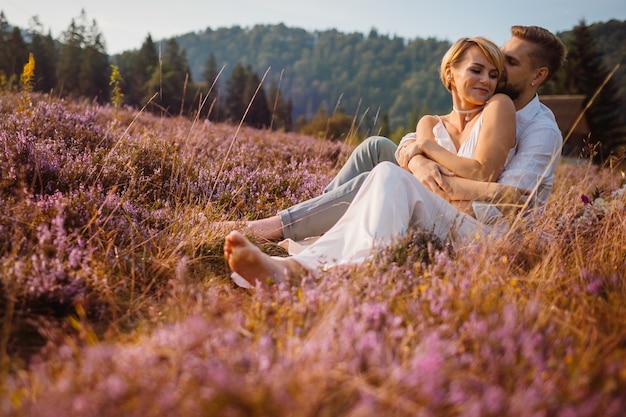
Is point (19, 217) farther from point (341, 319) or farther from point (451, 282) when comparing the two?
point (451, 282)

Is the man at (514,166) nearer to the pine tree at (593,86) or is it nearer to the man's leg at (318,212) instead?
the man's leg at (318,212)

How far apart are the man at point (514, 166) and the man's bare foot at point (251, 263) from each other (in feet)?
3.05

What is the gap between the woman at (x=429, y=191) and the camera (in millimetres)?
2789

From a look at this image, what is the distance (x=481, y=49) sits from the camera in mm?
3660

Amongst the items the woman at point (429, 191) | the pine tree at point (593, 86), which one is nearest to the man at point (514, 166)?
the woman at point (429, 191)

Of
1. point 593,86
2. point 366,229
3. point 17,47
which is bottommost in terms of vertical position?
point 366,229

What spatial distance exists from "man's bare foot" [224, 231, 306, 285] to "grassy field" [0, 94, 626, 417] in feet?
0.43

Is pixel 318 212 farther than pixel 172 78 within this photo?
No

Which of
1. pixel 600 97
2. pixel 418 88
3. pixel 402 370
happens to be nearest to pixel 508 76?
pixel 402 370

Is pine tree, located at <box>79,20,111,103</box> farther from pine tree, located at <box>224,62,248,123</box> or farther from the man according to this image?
the man

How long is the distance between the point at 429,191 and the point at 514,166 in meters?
0.84

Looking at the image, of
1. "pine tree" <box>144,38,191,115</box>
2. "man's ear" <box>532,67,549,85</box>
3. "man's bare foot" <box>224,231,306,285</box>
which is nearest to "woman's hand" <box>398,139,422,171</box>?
"man's ear" <box>532,67,549,85</box>

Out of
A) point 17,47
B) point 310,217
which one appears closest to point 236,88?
point 17,47

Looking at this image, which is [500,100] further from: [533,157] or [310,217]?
[310,217]
